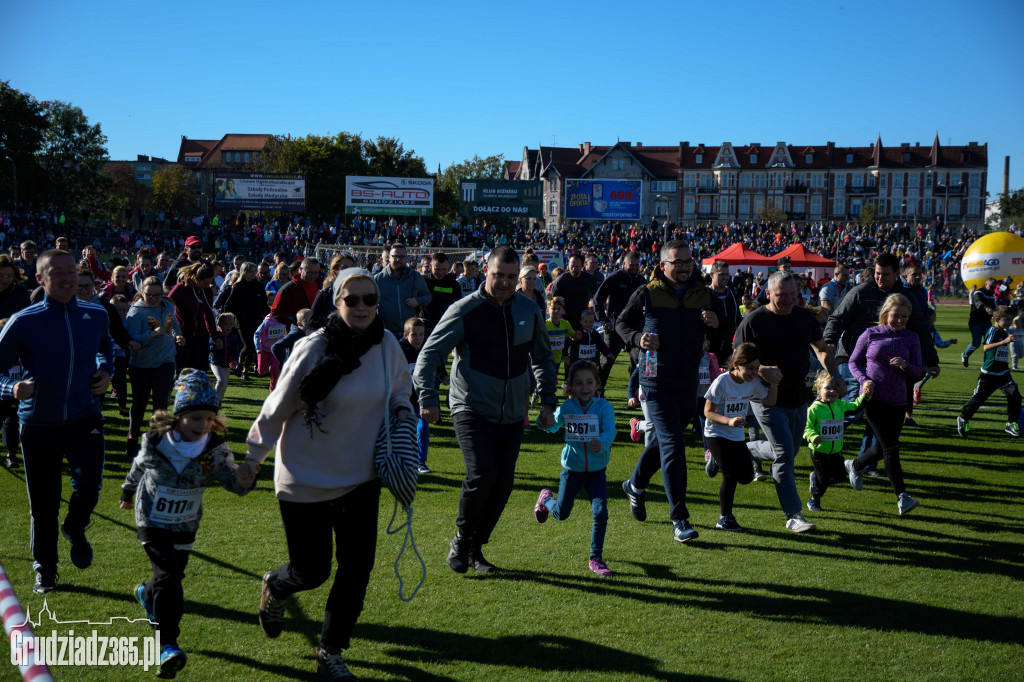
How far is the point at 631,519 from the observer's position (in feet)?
23.8

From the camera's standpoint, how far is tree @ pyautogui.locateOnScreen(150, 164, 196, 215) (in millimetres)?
86438

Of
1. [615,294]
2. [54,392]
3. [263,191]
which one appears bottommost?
[54,392]

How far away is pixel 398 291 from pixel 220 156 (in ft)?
404

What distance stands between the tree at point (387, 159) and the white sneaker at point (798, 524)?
2897 inches

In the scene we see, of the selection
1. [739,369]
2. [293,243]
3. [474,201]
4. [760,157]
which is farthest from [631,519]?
[760,157]

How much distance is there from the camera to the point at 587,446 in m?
6.05

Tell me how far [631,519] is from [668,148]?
104197mm

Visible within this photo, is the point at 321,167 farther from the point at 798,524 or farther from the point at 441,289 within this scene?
the point at 798,524

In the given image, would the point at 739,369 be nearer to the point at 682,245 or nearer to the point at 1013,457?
the point at 682,245

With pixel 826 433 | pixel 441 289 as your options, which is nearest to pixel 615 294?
pixel 441 289

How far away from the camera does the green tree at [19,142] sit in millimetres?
64625

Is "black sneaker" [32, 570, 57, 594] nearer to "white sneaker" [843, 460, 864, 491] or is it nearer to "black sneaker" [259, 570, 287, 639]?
"black sneaker" [259, 570, 287, 639]

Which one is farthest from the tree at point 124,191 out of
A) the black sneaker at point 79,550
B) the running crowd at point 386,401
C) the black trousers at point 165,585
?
the black trousers at point 165,585

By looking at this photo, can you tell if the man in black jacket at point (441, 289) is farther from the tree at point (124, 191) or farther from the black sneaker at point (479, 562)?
the tree at point (124, 191)
